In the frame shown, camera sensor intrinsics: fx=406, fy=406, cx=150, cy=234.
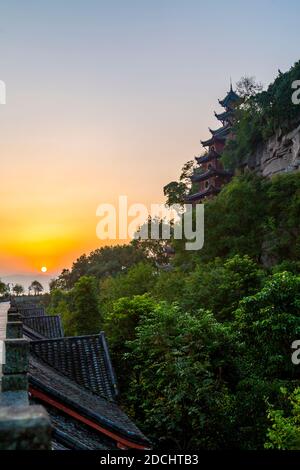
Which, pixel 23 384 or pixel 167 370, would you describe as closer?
pixel 23 384

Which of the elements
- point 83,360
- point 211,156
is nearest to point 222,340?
point 83,360

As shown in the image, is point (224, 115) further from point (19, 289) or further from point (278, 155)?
point (19, 289)

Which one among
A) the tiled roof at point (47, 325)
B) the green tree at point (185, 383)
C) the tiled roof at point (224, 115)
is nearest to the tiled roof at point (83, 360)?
the green tree at point (185, 383)

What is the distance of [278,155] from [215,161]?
913 centimetres

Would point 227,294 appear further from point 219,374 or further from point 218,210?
point 218,210

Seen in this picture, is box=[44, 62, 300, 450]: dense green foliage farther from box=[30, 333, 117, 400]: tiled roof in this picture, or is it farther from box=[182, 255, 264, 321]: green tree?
box=[30, 333, 117, 400]: tiled roof

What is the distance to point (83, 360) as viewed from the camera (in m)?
12.4

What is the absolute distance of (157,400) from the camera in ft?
47.9

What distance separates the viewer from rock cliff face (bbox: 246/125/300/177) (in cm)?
3775

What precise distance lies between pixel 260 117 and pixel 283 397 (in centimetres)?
3521

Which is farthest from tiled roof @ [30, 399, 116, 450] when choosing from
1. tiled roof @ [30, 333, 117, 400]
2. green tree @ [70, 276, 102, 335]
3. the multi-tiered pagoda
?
the multi-tiered pagoda

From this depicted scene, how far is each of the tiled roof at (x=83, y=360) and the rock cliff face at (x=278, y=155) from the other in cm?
2971
